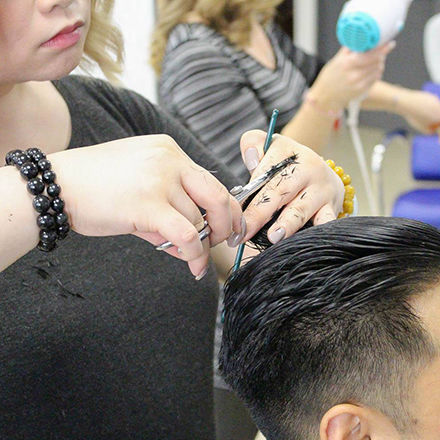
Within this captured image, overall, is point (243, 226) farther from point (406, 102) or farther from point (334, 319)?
point (406, 102)

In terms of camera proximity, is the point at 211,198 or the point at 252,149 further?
the point at 252,149

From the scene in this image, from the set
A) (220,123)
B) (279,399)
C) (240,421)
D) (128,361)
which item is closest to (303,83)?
(220,123)

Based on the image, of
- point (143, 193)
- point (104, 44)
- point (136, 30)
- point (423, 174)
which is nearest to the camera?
point (143, 193)

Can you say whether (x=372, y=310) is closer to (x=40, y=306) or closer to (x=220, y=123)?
(x=40, y=306)

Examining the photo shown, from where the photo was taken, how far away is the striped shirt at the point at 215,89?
151 cm

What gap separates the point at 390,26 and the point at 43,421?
1011 millimetres

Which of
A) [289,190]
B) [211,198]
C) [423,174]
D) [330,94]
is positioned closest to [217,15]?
[330,94]

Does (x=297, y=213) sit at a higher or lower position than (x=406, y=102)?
higher

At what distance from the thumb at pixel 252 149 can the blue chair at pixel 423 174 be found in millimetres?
1629

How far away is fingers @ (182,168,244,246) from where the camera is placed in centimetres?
63

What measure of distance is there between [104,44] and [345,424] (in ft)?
2.05

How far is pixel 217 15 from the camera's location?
160cm

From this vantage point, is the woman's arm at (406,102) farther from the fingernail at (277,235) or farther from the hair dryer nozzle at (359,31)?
the fingernail at (277,235)

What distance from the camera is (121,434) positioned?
911mm
